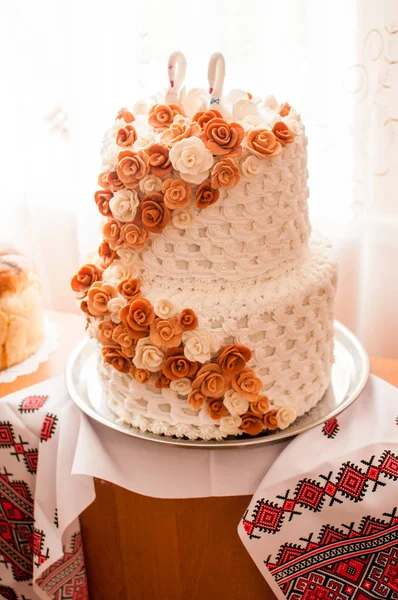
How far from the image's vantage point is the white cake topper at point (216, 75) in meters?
1.04

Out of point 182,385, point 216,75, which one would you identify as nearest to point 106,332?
point 182,385

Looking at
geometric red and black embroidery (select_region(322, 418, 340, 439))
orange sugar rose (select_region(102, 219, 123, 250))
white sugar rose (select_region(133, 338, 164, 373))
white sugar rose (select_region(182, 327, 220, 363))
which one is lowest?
geometric red and black embroidery (select_region(322, 418, 340, 439))

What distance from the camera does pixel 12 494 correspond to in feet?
4.37

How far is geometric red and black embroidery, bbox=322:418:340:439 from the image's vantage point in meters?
1.16

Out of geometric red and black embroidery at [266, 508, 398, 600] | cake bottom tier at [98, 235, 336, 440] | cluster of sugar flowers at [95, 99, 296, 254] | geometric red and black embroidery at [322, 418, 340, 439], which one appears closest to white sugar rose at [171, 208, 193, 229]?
cluster of sugar flowers at [95, 99, 296, 254]

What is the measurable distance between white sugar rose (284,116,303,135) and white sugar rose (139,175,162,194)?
24 centimetres

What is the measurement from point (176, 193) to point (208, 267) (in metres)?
0.14

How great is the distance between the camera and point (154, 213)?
1.02 meters

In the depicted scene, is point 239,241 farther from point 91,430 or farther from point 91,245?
point 91,245

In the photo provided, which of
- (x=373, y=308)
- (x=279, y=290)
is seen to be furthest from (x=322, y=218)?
(x=279, y=290)

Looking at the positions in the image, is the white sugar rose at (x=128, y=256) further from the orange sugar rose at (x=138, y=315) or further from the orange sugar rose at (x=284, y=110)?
the orange sugar rose at (x=284, y=110)

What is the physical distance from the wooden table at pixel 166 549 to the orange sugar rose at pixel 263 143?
0.61m

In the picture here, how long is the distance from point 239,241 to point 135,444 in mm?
436

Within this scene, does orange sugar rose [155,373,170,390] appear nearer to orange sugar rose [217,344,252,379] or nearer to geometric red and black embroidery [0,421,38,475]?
orange sugar rose [217,344,252,379]
